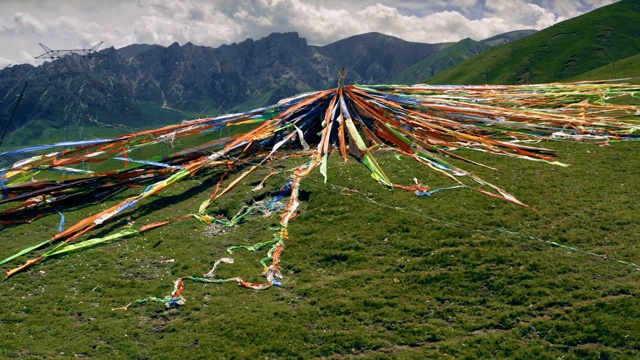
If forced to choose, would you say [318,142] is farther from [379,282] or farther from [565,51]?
[565,51]

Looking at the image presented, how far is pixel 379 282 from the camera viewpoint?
1806cm

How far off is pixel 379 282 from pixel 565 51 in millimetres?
159406

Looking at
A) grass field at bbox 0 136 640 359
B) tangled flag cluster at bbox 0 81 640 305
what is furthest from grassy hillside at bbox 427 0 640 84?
grass field at bbox 0 136 640 359

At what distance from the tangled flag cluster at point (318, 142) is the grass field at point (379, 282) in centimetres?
182

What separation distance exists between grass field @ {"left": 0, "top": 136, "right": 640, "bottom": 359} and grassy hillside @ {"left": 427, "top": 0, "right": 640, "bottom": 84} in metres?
119

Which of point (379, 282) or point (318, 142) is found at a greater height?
point (318, 142)

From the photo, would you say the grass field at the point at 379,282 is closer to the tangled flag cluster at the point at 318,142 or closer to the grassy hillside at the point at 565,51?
the tangled flag cluster at the point at 318,142

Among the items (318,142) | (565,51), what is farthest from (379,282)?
(565,51)

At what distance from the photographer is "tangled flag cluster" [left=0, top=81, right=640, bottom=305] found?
2681cm

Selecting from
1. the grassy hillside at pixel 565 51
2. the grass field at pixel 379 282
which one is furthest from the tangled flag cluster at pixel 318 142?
the grassy hillside at pixel 565 51

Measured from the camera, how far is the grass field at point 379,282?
49.5ft

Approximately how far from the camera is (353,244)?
20.6 meters

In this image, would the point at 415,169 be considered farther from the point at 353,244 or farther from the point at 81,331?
the point at 81,331

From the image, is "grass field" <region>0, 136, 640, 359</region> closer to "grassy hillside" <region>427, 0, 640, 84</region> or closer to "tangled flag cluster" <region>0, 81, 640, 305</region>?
"tangled flag cluster" <region>0, 81, 640, 305</region>
